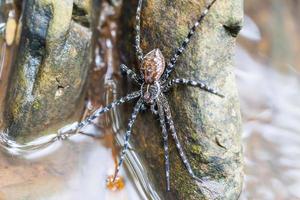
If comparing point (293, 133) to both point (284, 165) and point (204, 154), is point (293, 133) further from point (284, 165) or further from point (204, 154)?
point (204, 154)

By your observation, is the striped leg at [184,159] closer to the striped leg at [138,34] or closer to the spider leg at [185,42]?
the spider leg at [185,42]

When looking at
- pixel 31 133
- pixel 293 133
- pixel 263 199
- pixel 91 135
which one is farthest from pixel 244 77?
pixel 31 133

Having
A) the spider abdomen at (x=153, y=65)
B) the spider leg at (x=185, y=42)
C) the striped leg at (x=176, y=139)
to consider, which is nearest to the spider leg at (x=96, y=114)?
the spider abdomen at (x=153, y=65)

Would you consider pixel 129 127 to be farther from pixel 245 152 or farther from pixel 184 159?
pixel 245 152

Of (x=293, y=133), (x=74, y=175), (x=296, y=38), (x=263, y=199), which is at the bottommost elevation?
(x=74, y=175)

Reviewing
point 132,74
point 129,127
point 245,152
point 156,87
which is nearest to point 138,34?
point 132,74

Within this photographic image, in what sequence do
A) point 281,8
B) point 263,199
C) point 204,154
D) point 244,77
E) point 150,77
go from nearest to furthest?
point 204,154
point 150,77
point 263,199
point 244,77
point 281,8
